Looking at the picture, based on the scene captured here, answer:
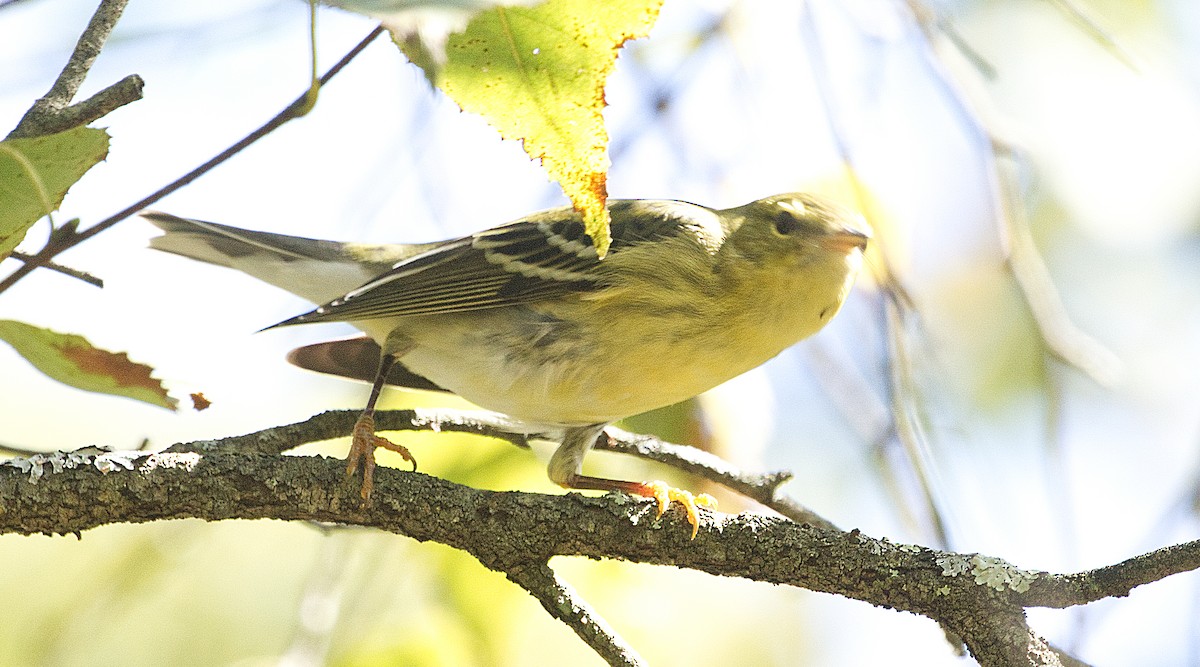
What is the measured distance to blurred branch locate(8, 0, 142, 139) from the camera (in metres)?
1.73

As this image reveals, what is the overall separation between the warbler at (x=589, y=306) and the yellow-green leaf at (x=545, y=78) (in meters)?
1.75

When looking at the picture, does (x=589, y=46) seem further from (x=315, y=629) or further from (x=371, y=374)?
(x=371, y=374)

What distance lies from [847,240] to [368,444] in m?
1.82

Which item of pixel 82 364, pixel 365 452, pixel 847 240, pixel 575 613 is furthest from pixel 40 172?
pixel 847 240

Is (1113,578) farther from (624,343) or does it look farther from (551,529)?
(624,343)

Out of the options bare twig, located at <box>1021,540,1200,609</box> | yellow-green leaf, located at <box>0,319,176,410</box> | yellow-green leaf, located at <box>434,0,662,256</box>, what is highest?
yellow-green leaf, located at <box>434,0,662,256</box>

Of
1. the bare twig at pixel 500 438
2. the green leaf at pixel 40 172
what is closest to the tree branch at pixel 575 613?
the bare twig at pixel 500 438

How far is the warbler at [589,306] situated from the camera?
3350 mm

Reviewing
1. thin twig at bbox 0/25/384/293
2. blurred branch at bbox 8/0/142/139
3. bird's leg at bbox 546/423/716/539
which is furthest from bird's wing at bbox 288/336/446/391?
thin twig at bbox 0/25/384/293

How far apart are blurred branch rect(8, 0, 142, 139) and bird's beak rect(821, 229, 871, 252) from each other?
7.61ft

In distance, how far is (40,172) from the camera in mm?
1595

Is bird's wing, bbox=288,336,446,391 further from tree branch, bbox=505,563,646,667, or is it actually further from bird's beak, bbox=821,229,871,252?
tree branch, bbox=505,563,646,667

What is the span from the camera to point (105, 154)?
1.61 m

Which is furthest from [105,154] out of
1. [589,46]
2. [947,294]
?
[947,294]
